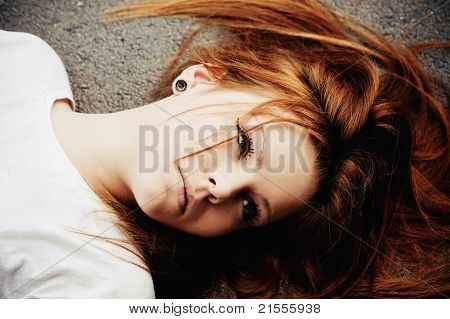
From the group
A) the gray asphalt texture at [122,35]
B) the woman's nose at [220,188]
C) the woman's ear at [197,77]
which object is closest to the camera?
the woman's nose at [220,188]

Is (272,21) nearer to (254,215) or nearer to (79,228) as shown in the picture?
(254,215)

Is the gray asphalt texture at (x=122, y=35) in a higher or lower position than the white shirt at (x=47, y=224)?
higher

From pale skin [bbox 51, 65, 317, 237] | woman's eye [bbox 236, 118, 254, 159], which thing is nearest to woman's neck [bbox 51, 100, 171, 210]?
pale skin [bbox 51, 65, 317, 237]

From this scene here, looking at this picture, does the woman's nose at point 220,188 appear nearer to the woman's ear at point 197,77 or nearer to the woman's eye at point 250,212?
the woman's eye at point 250,212

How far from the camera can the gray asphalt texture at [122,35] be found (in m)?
1.05

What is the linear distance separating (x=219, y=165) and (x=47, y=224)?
1.02 ft

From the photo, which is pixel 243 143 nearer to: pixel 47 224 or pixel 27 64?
pixel 47 224

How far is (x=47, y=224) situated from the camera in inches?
30.3

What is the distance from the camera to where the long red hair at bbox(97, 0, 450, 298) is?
2.77 feet

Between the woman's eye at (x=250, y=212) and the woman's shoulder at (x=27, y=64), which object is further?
the woman's shoulder at (x=27, y=64)

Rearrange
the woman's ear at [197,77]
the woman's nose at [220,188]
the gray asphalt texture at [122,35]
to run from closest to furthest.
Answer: the woman's nose at [220,188]
the woman's ear at [197,77]
the gray asphalt texture at [122,35]

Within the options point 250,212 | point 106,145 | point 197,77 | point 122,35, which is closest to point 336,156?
point 250,212

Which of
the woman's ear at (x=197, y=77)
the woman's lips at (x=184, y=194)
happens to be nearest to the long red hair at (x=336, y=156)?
the woman's ear at (x=197, y=77)

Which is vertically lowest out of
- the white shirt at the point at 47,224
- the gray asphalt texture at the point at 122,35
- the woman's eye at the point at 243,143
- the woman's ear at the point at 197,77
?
the white shirt at the point at 47,224
